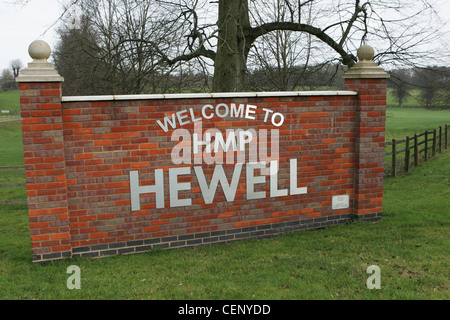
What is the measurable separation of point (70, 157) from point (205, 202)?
1.95 meters

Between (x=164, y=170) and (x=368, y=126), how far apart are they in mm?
3441

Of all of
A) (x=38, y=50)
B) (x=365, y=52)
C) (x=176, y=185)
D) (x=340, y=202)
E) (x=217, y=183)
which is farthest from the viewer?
(x=340, y=202)

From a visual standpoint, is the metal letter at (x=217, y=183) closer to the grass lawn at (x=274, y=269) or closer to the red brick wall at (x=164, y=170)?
the red brick wall at (x=164, y=170)

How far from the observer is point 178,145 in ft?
20.2

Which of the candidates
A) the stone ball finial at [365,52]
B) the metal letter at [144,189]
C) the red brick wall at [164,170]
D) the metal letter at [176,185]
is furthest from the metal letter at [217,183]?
the stone ball finial at [365,52]

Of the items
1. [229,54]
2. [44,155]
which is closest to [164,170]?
[44,155]

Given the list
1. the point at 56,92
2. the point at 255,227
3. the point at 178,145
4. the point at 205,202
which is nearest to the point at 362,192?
the point at 255,227

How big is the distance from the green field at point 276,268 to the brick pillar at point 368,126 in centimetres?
51

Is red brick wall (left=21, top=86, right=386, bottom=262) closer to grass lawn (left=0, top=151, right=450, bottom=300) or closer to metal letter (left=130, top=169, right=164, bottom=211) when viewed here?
metal letter (left=130, top=169, right=164, bottom=211)

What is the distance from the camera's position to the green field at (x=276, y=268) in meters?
4.67

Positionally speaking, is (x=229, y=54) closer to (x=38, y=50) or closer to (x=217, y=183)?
(x=217, y=183)

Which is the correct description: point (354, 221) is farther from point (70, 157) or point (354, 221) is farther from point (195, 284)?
point (70, 157)

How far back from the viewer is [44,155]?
554 cm

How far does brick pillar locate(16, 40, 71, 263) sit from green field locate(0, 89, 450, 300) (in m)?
0.36
